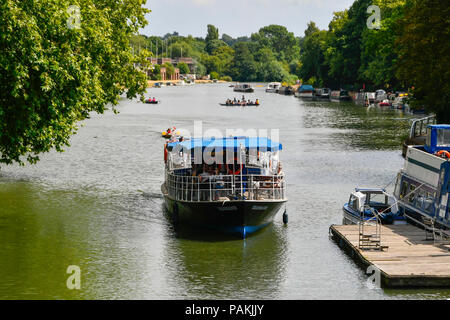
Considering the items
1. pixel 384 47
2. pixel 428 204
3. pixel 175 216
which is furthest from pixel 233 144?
pixel 384 47

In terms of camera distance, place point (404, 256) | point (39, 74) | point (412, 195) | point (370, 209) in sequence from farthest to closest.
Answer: point (412, 195) → point (370, 209) → point (39, 74) → point (404, 256)

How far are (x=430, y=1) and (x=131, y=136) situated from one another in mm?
38110

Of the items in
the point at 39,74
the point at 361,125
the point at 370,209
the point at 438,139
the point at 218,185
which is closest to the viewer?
the point at 39,74

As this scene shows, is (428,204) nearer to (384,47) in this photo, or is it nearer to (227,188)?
(227,188)

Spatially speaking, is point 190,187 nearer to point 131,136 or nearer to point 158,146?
point 158,146

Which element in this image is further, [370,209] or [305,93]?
[305,93]

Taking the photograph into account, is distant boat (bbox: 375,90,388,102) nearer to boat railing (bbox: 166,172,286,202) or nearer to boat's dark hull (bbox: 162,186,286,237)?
boat railing (bbox: 166,172,286,202)

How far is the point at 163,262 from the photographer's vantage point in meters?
30.2

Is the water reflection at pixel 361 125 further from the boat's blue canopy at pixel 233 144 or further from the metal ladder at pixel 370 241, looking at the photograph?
the metal ladder at pixel 370 241

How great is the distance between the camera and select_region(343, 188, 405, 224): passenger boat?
3406 centimetres

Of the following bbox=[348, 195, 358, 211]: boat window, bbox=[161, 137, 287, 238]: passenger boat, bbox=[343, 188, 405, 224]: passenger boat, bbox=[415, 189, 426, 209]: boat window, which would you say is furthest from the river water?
bbox=[415, 189, 426, 209]: boat window

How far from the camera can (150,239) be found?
3397 cm

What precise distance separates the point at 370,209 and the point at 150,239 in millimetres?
10902
